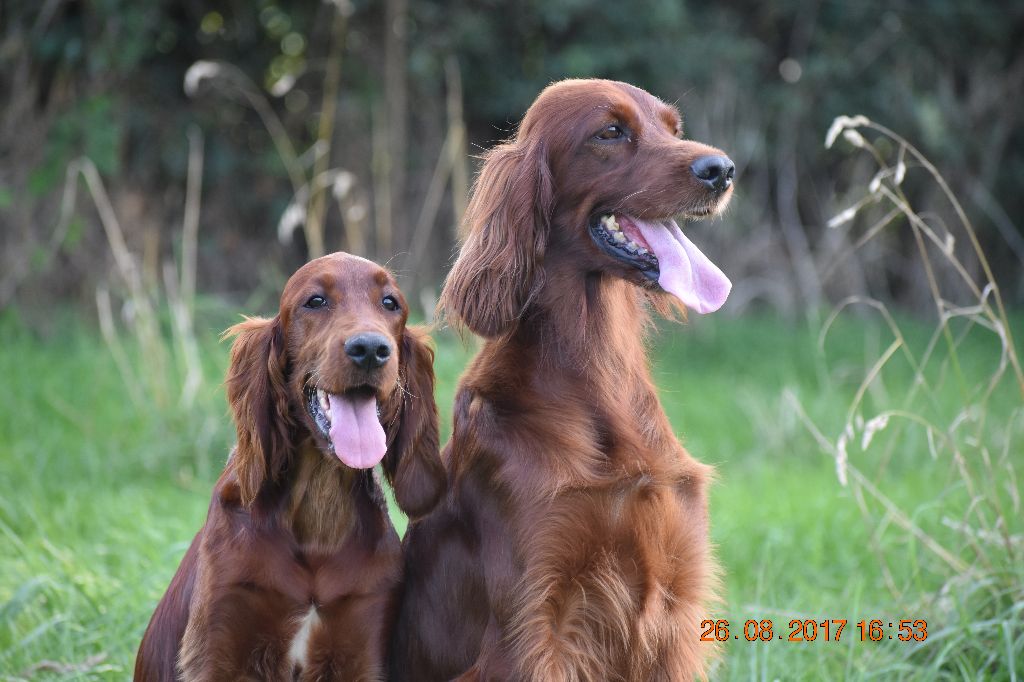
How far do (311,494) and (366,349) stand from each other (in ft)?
1.31

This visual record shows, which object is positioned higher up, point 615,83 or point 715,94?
point 615,83

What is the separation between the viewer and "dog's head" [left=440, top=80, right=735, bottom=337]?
8.28 feet

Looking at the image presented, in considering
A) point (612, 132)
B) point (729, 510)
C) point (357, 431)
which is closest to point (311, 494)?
point (357, 431)

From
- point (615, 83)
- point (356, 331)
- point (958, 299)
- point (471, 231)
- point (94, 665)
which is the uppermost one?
point (615, 83)

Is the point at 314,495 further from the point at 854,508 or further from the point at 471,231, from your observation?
the point at 854,508

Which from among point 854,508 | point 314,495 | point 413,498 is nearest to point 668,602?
point 413,498

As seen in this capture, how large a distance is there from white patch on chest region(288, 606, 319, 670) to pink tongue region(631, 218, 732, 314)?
1047 mm

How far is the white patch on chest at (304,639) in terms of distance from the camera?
248cm

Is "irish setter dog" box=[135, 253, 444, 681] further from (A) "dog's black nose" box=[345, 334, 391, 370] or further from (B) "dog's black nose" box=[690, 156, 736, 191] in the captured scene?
(B) "dog's black nose" box=[690, 156, 736, 191]

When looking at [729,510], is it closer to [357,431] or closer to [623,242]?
[623,242]

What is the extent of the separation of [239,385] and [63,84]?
17.2ft

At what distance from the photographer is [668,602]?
98.7 inches
